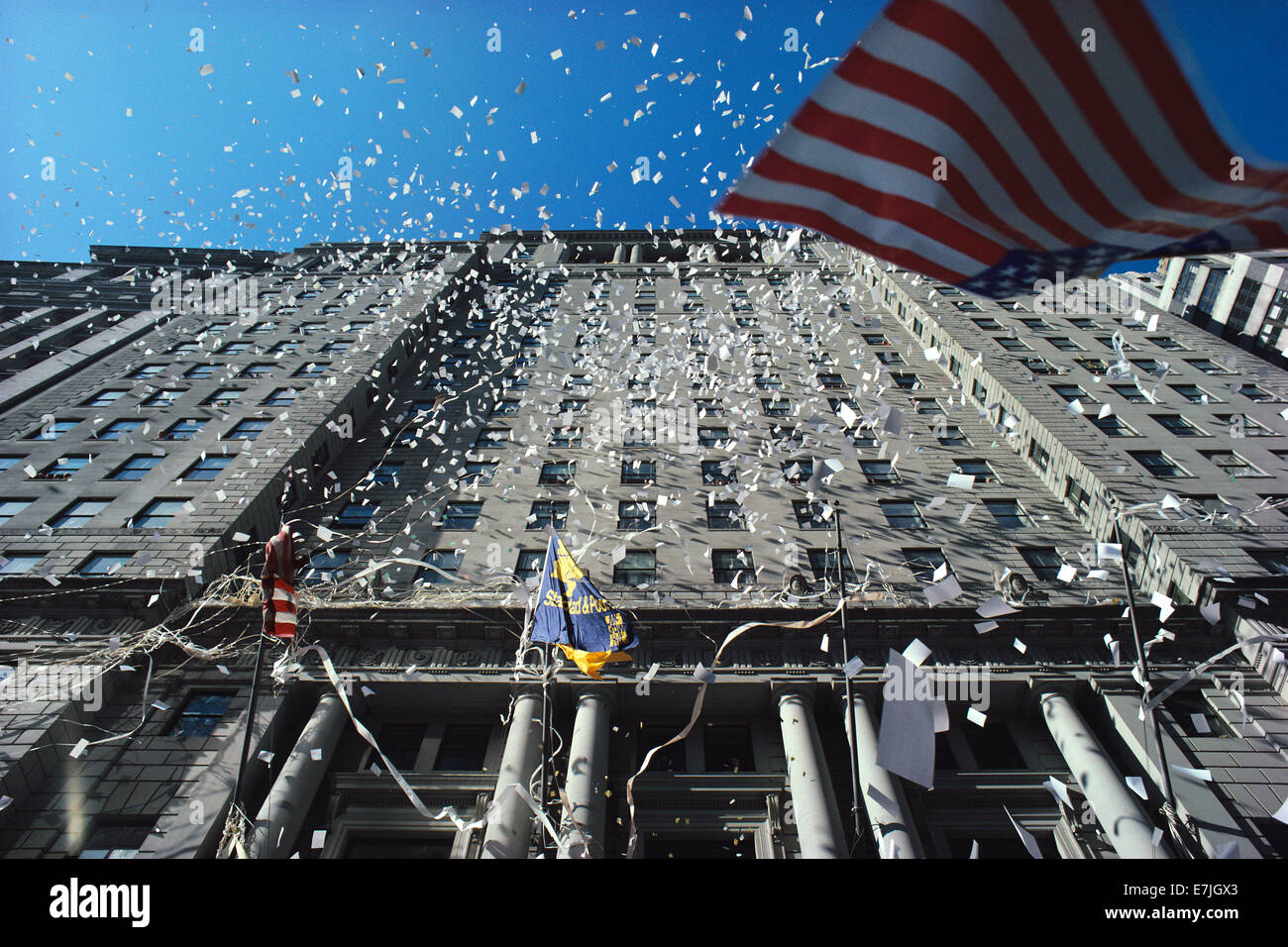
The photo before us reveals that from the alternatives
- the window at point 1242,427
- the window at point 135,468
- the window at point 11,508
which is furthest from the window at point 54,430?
the window at point 1242,427

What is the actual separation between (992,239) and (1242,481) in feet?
83.7

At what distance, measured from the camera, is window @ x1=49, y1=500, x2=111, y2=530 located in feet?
76.8

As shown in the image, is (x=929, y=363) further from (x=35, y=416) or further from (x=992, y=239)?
(x=35, y=416)

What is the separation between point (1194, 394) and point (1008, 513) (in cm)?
1228

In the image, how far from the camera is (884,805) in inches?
608

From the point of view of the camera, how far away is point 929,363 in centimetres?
3697

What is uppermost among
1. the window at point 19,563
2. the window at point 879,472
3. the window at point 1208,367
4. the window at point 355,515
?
the window at point 1208,367

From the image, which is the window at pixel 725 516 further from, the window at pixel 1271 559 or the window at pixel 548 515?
the window at pixel 1271 559

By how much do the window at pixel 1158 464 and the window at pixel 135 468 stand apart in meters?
37.2

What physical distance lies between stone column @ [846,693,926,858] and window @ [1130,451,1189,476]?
16.7 m

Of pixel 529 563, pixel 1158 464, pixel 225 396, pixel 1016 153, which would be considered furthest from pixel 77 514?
pixel 1158 464

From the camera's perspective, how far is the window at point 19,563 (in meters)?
21.1

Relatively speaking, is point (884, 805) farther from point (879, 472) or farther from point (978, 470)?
point (978, 470)
